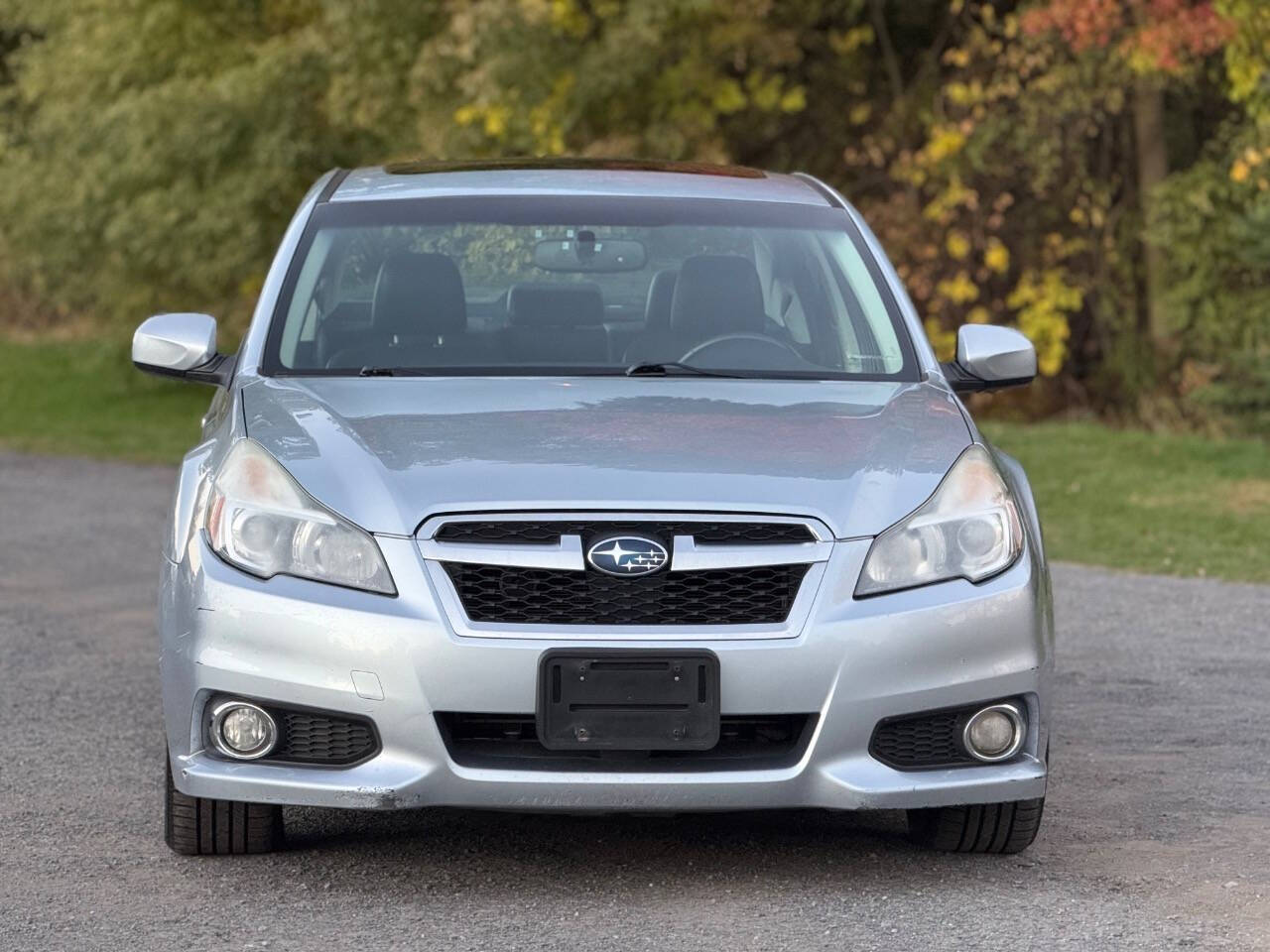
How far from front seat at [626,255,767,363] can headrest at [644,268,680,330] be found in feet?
0.04

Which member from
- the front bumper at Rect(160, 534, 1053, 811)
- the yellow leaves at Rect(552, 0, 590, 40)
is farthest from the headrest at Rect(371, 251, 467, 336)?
the yellow leaves at Rect(552, 0, 590, 40)

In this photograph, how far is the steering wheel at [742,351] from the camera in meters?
6.01

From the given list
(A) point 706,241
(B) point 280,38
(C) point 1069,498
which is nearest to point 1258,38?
(C) point 1069,498

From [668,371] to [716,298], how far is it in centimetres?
45

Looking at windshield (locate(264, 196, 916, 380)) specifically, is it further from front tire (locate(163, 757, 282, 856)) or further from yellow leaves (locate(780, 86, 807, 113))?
yellow leaves (locate(780, 86, 807, 113))

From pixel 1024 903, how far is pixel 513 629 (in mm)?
1292

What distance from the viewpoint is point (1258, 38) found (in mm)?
17422

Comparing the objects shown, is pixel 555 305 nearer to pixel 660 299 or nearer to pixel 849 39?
pixel 660 299

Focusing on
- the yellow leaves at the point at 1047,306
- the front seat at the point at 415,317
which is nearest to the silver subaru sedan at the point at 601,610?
the front seat at the point at 415,317

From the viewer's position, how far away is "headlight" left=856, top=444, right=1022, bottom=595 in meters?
4.95

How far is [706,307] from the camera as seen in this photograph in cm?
621

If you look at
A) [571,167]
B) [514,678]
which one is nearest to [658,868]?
[514,678]

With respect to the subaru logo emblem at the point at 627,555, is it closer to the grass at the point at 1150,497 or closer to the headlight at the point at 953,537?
the headlight at the point at 953,537

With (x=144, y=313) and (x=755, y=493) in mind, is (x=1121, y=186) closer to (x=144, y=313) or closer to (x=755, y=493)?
(x=144, y=313)
